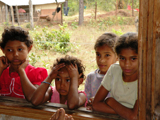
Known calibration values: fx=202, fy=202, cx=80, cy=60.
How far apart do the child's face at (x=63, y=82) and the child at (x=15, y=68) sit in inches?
8.7

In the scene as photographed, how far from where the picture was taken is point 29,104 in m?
1.52

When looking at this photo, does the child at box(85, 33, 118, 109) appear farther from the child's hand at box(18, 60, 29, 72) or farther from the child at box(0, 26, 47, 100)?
the child's hand at box(18, 60, 29, 72)

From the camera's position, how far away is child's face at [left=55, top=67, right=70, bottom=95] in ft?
6.04

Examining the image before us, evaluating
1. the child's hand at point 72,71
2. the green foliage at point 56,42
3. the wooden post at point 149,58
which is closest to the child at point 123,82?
the child's hand at point 72,71

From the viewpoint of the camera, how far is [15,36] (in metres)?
2.03

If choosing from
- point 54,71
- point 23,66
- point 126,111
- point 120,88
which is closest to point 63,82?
point 54,71

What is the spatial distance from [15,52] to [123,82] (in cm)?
105

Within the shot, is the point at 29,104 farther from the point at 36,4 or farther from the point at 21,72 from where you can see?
the point at 36,4

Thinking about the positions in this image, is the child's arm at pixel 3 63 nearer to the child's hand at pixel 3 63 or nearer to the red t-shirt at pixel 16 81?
the child's hand at pixel 3 63

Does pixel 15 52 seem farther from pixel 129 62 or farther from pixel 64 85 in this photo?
pixel 129 62

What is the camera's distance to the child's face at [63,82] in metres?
1.84

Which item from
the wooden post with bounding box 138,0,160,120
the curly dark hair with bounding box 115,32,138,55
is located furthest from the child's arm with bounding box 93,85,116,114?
the wooden post with bounding box 138,0,160,120

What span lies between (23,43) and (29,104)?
0.74m

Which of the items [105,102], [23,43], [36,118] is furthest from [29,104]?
[23,43]
